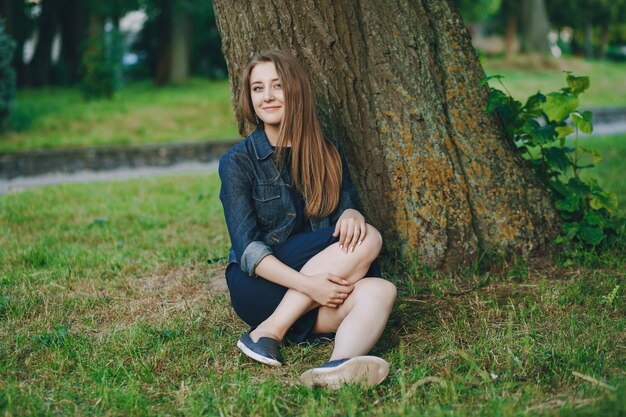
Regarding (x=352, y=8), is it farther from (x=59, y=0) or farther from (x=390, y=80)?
(x=59, y=0)

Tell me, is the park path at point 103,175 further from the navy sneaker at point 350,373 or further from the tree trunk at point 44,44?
the tree trunk at point 44,44

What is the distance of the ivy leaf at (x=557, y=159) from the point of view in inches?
171

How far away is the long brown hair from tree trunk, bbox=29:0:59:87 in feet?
68.6

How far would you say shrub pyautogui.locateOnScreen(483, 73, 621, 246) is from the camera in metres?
4.19

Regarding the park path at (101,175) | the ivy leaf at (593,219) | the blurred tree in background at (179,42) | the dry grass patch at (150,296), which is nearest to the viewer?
the dry grass patch at (150,296)

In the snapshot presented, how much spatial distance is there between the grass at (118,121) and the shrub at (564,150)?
875 cm

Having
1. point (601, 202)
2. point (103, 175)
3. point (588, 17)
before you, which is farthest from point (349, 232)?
point (588, 17)

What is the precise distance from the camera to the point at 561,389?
107 inches

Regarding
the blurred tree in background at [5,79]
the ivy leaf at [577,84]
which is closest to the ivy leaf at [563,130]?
the ivy leaf at [577,84]

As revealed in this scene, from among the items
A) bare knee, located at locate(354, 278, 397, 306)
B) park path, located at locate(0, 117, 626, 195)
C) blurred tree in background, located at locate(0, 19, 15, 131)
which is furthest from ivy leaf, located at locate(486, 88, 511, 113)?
blurred tree in background, located at locate(0, 19, 15, 131)

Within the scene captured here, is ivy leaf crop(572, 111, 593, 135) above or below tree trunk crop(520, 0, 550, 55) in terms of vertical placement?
below

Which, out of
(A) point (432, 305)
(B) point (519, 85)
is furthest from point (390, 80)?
(B) point (519, 85)

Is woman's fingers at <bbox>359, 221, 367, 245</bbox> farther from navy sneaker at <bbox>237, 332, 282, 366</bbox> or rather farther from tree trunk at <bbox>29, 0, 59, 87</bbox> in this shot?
tree trunk at <bbox>29, 0, 59, 87</bbox>

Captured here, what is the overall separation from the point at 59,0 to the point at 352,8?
71.5 feet
